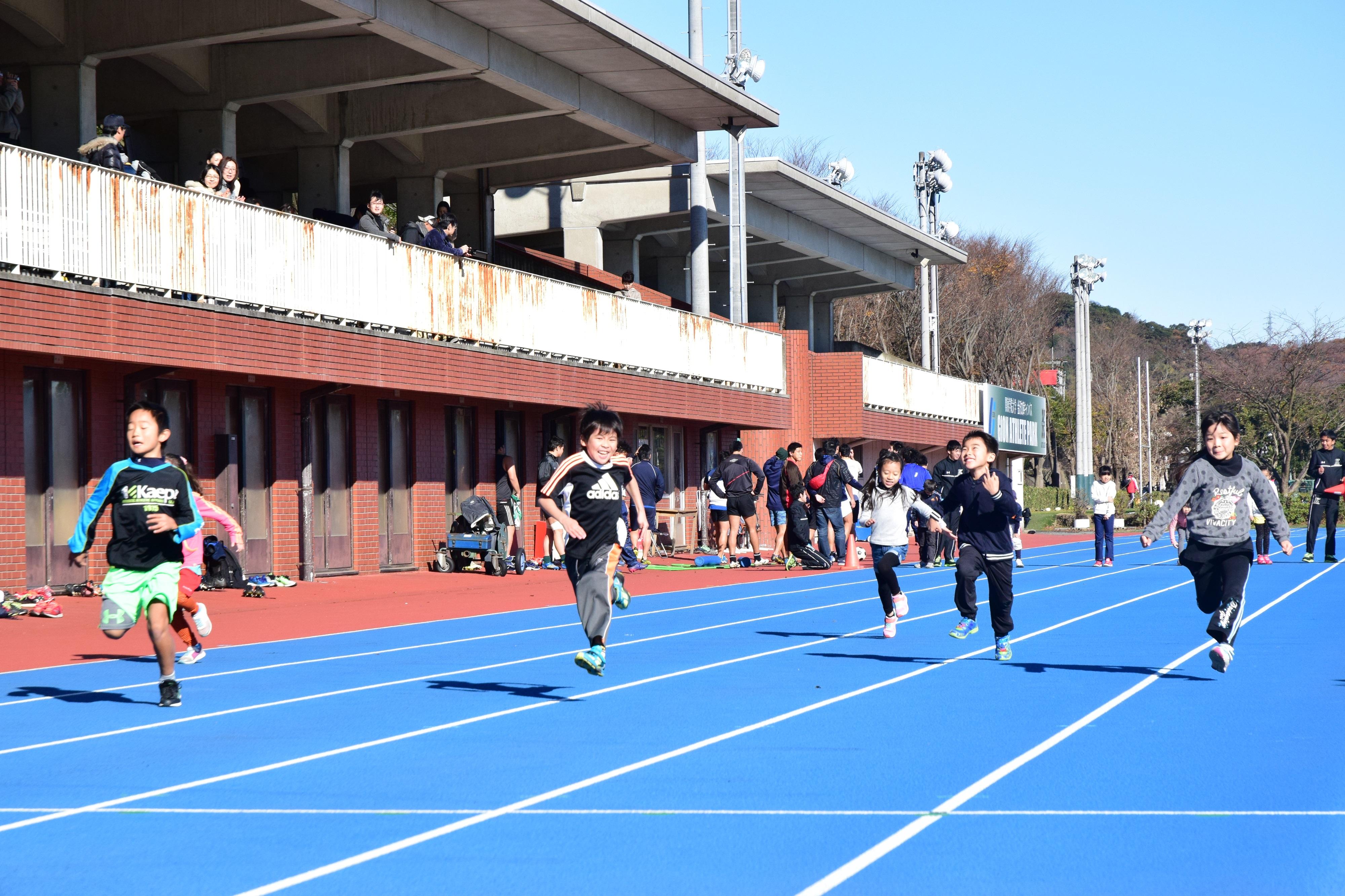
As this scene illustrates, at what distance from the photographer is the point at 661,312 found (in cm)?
Answer: 3150

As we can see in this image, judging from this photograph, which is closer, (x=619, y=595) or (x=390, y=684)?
(x=619, y=595)

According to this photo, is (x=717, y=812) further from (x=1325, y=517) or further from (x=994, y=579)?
(x=1325, y=517)

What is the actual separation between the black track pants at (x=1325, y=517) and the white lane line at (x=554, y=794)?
16997 millimetres

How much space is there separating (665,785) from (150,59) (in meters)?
19.9

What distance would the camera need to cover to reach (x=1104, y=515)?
28.5 m

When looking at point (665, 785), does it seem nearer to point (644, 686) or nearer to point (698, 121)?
point (644, 686)

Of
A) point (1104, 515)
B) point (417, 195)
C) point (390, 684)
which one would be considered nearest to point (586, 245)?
point (417, 195)

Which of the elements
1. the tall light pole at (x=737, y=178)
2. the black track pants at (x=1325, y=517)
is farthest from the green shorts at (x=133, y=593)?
the tall light pole at (x=737, y=178)

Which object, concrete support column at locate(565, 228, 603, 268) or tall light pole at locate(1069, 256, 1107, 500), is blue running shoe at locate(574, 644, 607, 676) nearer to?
concrete support column at locate(565, 228, 603, 268)

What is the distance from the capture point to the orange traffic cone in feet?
89.8

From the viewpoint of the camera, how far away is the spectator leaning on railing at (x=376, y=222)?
914 inches

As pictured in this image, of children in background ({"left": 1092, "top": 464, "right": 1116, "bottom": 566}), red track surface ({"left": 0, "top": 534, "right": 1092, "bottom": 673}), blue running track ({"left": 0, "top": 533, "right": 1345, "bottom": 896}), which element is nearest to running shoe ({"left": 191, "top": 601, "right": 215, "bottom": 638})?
blue running track ({"left": 0, "top": 533, "right": 1345, "bottom": 896})

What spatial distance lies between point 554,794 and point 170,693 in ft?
12.6

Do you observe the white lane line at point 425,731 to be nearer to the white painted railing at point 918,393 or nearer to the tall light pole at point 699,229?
the tall light pole at point 699,229
